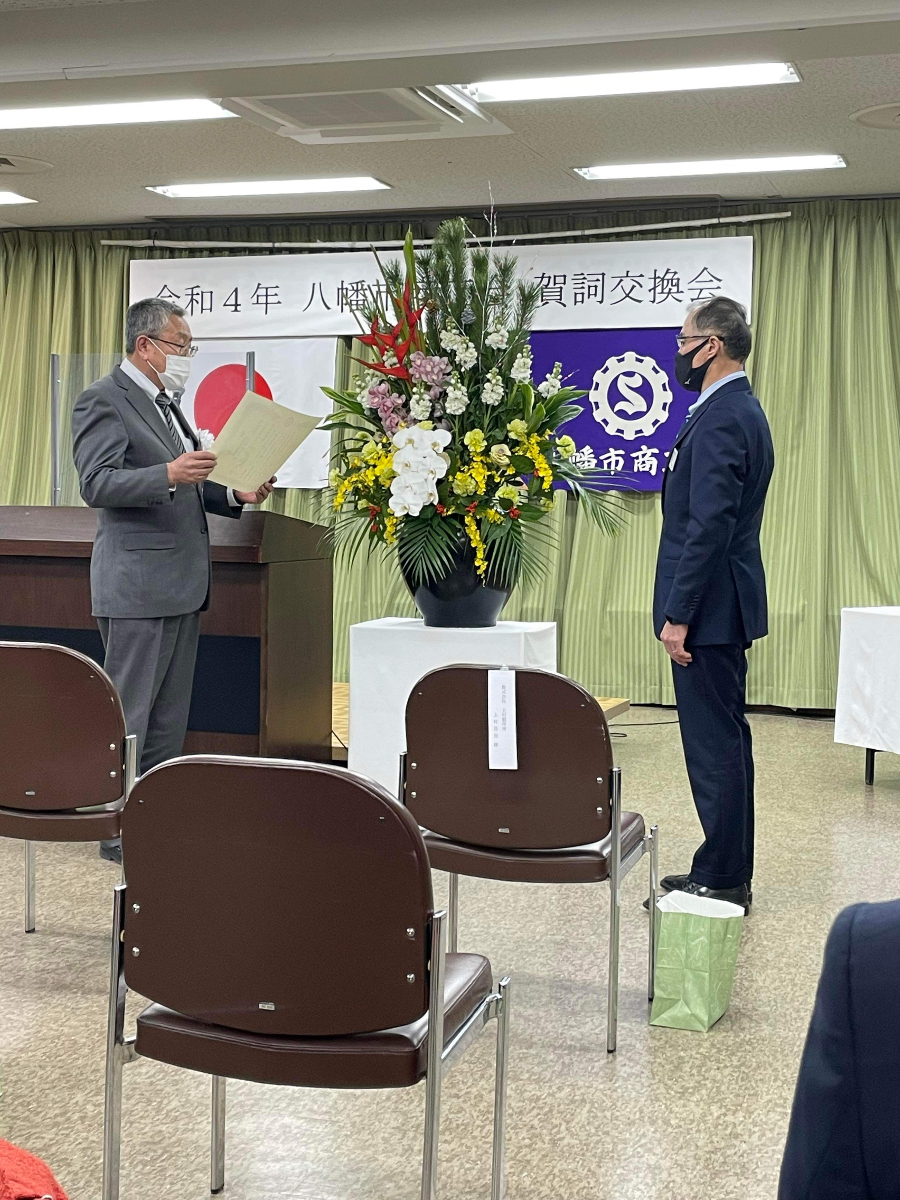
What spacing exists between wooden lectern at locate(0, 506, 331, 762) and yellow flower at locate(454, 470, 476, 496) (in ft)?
2.76

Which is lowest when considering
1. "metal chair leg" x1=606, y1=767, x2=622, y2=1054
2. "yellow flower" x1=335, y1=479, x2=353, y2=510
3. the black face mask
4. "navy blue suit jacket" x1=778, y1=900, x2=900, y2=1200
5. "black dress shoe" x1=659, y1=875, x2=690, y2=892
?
"black dress shoe" x1=659, y1=875, x2=690, y2=892

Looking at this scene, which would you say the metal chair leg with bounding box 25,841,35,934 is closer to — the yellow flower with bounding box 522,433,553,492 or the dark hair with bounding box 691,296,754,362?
the yellow flower with bounding box 522,433,553,492

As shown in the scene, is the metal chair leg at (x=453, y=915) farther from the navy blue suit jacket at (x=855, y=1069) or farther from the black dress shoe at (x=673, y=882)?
the navy blue suit jacket at (x=855, y=1069)

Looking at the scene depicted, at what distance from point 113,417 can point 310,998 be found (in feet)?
7.73

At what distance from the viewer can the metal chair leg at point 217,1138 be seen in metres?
2.03

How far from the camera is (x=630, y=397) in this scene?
6680 mm

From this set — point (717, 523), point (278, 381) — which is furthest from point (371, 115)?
point (717, 523)

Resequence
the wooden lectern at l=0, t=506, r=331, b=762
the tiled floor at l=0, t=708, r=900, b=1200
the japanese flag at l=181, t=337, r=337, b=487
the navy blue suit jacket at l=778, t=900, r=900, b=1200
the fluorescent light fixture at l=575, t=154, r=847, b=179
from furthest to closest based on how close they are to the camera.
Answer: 1. the japanese flag at l=181, t=337, r=337, b=487
2. the fluorescent light fixture at l=575, t=154, r=847, b=179
3. the wooden lectern at l=0, t=506, r=331, b=762
4. the tiled floor at l=0, t=708, r=900, b=1200
5. the navy blue suit jacket at l=778, t=900, r=900, b=1200

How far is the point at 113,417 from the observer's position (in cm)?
359

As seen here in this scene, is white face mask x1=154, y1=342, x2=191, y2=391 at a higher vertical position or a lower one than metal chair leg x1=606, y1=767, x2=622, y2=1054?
higher

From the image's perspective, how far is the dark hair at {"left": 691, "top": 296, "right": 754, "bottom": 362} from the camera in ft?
11.0

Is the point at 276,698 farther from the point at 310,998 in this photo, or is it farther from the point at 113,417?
the point at 310,998

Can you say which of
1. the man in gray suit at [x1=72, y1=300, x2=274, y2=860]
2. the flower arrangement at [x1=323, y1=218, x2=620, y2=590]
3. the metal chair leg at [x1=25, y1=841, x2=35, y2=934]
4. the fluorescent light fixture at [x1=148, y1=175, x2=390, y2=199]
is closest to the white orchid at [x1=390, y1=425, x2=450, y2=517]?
the flower arrangement at [x1=323, y1=218, x2=620, y2=590]

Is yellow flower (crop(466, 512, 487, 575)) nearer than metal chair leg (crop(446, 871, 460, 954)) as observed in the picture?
No
